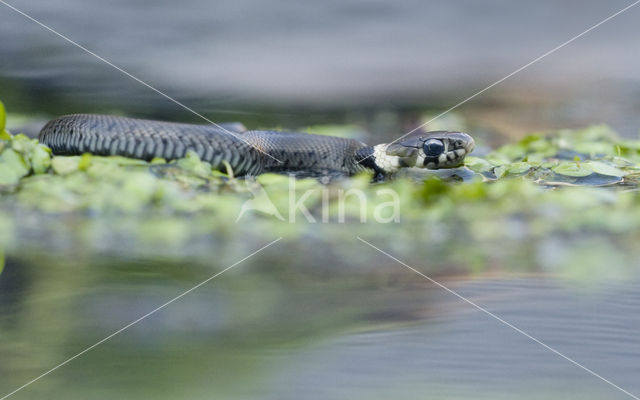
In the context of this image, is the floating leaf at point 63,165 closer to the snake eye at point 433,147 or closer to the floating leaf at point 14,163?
the floating leaf at point 14,163

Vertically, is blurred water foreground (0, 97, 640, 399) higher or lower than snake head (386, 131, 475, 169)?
lower

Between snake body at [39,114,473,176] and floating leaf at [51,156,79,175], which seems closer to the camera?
floating leaf at [51,156,79,175]

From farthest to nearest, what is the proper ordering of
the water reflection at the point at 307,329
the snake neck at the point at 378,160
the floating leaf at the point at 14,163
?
the snake neck at the point at 378,160 < the floating leaf at the point at 14,163 < the water reflection at the point at 307,329

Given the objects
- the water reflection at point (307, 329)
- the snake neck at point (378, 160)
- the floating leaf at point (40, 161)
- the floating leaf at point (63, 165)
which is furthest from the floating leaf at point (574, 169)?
the floating leaf at point (40, 161)

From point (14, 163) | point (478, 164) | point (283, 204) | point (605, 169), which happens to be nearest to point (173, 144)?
point (14, 163)

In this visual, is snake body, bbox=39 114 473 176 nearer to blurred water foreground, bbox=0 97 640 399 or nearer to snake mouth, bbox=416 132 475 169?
snake mouth, bbox=416 132 475 169

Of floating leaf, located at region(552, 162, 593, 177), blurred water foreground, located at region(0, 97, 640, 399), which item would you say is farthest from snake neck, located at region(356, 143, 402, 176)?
floating leaf, located at region(552, 162, 593, 177)

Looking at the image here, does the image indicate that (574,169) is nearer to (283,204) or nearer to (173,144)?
(283,204)

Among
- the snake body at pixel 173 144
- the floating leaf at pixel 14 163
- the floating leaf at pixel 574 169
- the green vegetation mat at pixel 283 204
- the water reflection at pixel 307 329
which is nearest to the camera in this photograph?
the water reflection at pixel 307 329
